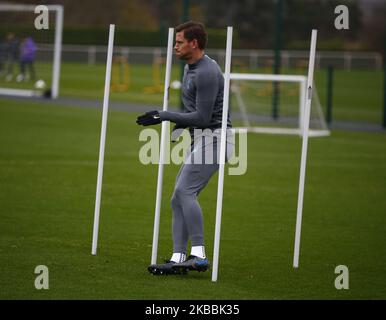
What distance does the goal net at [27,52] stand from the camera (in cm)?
3394

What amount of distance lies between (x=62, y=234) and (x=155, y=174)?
6656 millimetres

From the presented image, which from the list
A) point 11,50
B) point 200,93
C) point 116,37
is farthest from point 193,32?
point 116,37

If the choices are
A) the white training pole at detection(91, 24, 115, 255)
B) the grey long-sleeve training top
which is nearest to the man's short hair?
the grey long-sleeve training top

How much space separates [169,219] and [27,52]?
21.0 metres

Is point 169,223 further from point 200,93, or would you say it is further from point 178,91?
point 178,91

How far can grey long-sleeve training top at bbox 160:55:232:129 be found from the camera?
9.23 metres

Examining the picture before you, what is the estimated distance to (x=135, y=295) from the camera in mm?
8766

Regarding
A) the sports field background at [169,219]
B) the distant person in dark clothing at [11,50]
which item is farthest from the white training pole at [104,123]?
the distant person in dark clothing at [11,50]

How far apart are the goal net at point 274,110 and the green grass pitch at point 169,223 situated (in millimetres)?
3278

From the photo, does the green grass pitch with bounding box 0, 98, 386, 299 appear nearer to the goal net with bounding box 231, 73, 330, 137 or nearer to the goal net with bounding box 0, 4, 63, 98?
the goal net with bounding box 231, 73, 330, 137

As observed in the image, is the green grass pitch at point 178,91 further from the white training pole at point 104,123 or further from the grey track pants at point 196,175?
the grey track pants at point 196,175
